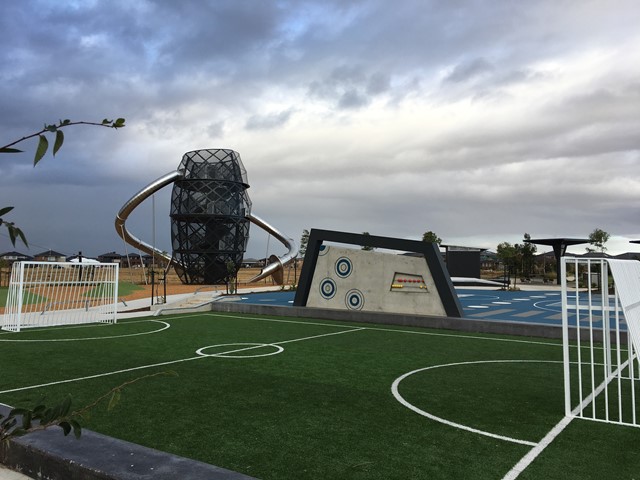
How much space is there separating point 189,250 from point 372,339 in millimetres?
40210

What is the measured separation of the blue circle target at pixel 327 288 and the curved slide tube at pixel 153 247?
32.5m

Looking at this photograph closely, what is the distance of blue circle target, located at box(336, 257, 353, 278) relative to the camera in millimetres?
19547

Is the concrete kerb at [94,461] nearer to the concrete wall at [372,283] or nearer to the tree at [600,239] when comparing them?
the concrete wall at [372,283]

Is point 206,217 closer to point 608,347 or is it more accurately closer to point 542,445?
point 608,347

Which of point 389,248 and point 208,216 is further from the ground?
point 208,216

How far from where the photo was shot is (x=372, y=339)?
14.4m

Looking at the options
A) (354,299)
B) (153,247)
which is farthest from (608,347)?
(153,247)

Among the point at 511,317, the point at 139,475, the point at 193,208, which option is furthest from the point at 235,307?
the point at 193,208

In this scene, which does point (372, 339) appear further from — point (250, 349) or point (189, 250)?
point (189, 250)

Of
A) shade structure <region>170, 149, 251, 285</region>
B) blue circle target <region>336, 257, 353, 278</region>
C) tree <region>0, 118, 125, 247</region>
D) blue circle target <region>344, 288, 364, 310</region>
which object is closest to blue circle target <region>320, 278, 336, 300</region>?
blue circle target <region>336, 257, 353, 278</region>

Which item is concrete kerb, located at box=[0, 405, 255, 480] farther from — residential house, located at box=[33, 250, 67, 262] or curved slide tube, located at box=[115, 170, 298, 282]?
residential house, located at box=[33, 250, 67, 262]

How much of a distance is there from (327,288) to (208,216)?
32.8 meters

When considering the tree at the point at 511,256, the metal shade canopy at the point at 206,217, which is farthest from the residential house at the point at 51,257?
the tree at the point at 511,256

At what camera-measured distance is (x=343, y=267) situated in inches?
775
